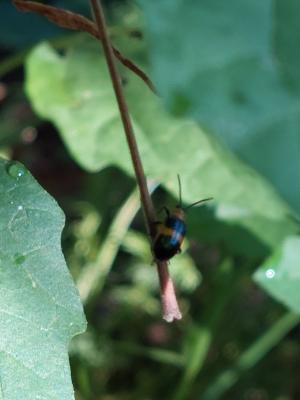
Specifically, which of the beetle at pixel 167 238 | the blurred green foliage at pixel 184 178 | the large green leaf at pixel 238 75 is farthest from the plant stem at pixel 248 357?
the large green leaf at pixel 238 75

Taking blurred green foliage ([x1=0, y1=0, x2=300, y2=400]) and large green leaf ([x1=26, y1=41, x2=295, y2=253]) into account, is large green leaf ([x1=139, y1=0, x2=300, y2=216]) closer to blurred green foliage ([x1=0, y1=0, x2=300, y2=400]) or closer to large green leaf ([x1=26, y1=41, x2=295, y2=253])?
blurred green foliage ([x1=0, y1=0, x2=300, y2=400])

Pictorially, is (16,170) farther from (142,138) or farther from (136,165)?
(142,138)

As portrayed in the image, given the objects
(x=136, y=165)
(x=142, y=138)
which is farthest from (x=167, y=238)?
(x=142, y=138)

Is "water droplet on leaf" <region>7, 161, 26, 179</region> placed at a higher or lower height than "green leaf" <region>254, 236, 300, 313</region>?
higher

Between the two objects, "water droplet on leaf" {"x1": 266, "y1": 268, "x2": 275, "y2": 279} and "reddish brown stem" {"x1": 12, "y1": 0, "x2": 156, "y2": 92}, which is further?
"water droplet on leaf" {"x1": 266, "y1": 268, "x2": 275, "y2": 279}

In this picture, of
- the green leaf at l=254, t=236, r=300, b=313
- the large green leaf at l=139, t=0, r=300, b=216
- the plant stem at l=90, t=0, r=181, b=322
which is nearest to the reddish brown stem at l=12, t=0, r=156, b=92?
the plant stem at l=90, t=0, r=181, b=322

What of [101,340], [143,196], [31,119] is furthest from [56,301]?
[31,119]
